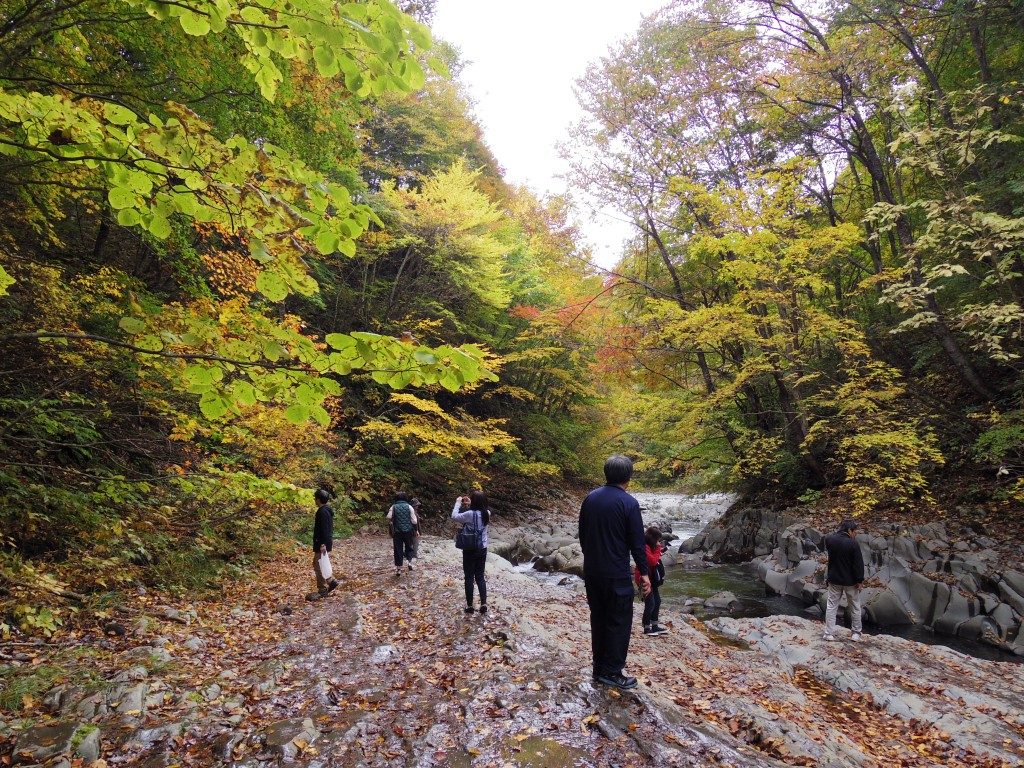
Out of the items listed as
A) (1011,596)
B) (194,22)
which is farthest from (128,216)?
(1011,596)

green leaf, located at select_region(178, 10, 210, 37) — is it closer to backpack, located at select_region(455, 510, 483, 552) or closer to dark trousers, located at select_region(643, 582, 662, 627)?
backpack, located at select_region(455, 510, 483, 552)

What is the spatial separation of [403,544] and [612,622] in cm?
604

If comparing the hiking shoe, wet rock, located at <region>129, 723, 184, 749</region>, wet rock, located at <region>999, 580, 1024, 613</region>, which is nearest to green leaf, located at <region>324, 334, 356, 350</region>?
wet rock, located at <region>129, 723, 184, 749</region>

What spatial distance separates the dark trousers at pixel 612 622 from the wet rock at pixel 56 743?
11.5 ft

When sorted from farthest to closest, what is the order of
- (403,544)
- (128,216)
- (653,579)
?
(403,544)
(653,579)
(128,216)

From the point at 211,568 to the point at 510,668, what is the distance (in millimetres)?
5672

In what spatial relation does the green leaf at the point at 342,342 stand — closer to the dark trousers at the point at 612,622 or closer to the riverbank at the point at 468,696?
the riverbank at the point at 468,696

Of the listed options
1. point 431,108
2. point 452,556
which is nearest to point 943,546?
point 452,556

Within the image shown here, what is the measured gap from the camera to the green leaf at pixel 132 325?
2.13 metres

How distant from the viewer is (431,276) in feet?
60.7

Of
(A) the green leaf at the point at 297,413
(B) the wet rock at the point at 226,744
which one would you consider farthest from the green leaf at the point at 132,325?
(B) the wet rock at the point at 226,744

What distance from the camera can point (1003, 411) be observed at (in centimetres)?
1048

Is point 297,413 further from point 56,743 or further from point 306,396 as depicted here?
point 56,743

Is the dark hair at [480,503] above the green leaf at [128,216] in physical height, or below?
below
